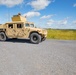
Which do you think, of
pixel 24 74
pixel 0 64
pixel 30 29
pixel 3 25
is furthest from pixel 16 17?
pixel 24 74

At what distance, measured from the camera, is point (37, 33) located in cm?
1294

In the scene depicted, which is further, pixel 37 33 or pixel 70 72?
pixel 37 33

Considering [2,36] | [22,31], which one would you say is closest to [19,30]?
[22,31]

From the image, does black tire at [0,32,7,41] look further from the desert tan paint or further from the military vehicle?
the desert tan paint

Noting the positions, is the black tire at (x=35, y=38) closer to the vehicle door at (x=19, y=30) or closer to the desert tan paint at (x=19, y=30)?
the desert tan paint at (x=19, y=30)

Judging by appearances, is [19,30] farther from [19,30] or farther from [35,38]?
[35,38]

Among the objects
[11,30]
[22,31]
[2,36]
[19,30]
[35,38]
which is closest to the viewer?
[35,38]

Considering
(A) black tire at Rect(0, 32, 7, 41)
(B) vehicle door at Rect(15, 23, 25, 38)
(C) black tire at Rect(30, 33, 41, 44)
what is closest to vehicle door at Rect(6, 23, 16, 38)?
(B) vehicle door at Rect(15, 23, 25, 38)

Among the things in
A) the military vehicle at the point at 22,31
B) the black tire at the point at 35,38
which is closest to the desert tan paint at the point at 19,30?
the military vehicle at the point at 22,31

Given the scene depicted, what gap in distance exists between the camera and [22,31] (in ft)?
43.3

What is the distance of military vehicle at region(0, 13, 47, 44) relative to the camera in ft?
42.4

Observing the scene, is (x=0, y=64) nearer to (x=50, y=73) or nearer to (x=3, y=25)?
(x=50, y=73)

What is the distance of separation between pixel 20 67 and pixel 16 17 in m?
9.49

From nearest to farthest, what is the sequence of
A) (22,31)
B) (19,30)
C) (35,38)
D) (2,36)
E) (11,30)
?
(35,38) → (22,31) → (19,30) → (11,30) → (2,36)
